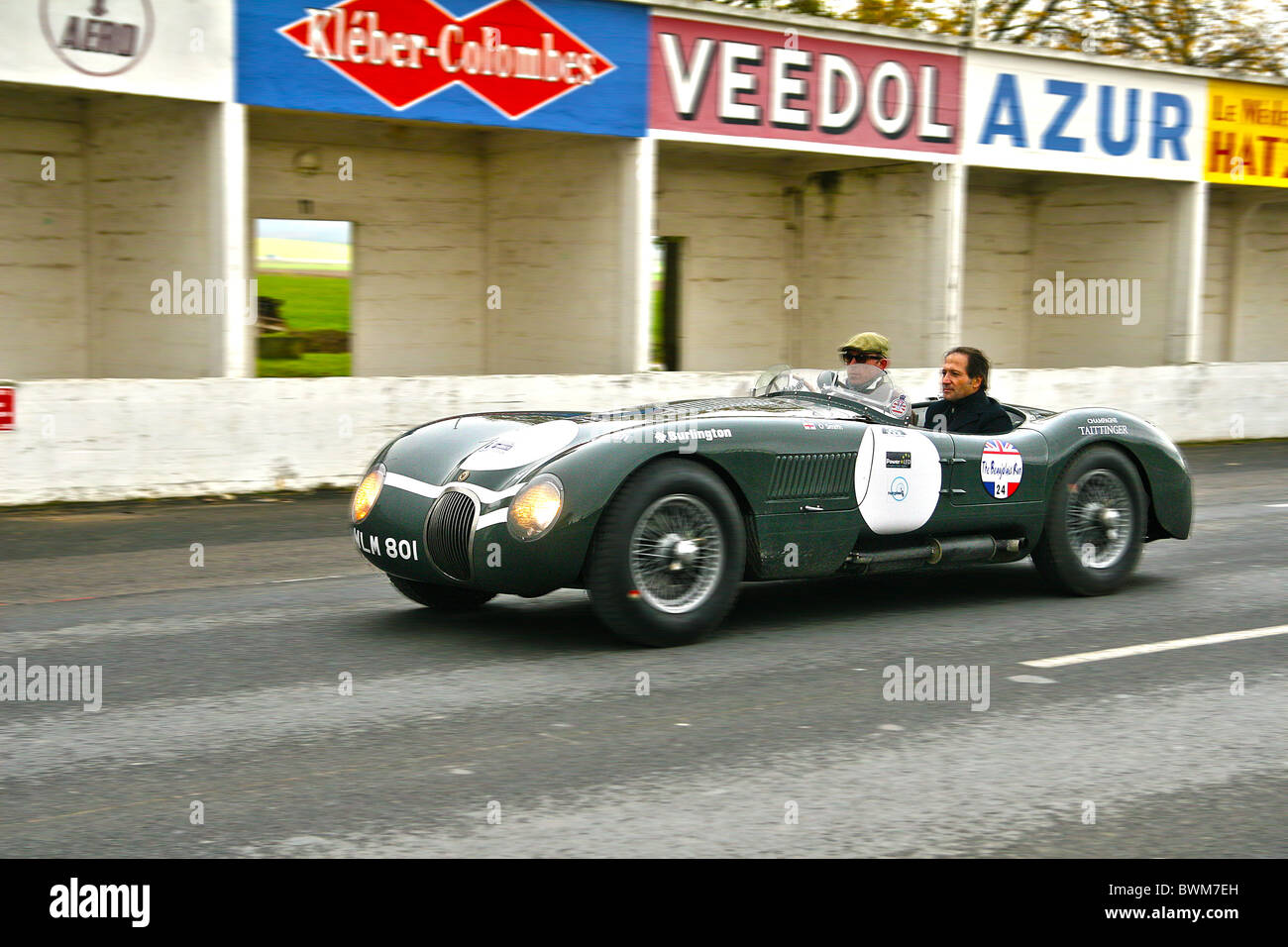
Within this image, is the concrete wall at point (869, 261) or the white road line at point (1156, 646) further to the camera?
the concrete wall at point (869, 261)

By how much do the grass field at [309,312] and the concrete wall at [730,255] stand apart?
194 inches

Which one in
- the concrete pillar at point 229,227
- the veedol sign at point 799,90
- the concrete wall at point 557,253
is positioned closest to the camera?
the concrete pillar at point 229,227

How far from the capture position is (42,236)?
1570cm

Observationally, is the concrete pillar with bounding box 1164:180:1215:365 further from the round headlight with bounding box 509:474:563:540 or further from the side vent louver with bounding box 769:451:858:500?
the round headlight with bounding box 509:474:563:540

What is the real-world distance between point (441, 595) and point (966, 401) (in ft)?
9.44

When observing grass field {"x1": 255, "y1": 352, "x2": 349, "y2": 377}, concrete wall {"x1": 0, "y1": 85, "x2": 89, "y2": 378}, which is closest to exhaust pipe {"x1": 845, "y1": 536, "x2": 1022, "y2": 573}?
concrete wall {"x1": 0, "y1": 85, "x2": 89, "y2": 378}

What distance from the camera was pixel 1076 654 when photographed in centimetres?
653

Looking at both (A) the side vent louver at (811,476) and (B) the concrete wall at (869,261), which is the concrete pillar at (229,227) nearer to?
(A) the side vent louver at (811,476)

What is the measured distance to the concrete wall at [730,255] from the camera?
68.7 feet

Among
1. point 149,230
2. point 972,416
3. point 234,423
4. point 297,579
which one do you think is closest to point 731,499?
point 972,416

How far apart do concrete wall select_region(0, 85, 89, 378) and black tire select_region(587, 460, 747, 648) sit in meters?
11.4

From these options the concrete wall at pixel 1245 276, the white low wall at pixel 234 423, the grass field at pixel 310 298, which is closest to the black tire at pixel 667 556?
the white low wall at pixel 234 423

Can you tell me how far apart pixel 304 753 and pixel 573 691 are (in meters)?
1.22

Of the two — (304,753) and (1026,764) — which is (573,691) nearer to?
(304,753)
